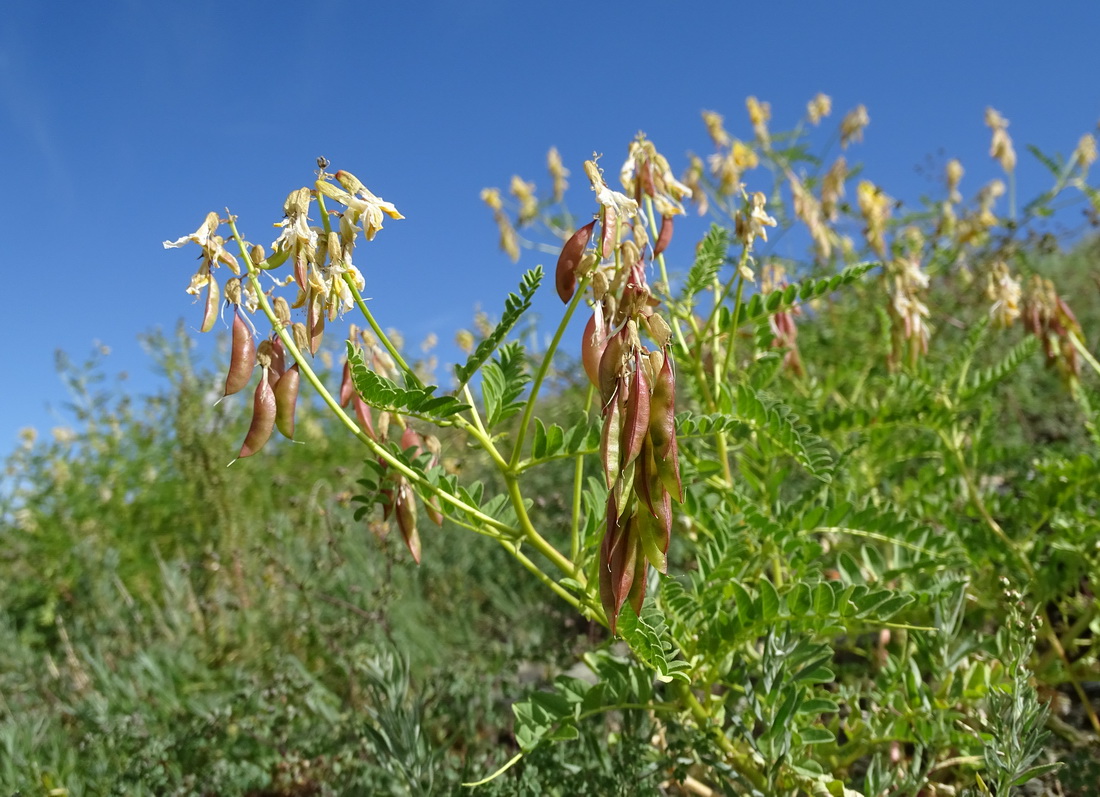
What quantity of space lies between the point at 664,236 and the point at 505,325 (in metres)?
0.62

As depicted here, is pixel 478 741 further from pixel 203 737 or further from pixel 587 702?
pixel 587 702

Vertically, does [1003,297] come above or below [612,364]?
above

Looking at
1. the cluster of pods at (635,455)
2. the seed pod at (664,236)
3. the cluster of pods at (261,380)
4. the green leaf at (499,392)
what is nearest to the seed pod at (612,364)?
the cluster of pods at (635,455)

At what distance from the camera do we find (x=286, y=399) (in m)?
1.03

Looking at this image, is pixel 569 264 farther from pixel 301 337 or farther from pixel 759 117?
pixel 759 117

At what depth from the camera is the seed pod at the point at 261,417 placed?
1002 mm

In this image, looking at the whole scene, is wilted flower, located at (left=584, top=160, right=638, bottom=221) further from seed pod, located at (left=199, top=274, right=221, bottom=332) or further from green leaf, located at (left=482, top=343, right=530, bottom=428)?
seed pod, located at (left=199, top=274, right=221, bottom=332)

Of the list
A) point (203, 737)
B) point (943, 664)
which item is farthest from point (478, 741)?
point (943, 664)

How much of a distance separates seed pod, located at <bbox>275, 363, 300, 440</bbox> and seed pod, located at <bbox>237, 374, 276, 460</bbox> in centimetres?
2

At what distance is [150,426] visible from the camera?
16.8 ft

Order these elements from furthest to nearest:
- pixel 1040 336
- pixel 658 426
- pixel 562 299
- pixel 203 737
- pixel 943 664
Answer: pixel 1040 336, pixel 203 737, pixel 943 664, pixel 562 299, pixel 658 426

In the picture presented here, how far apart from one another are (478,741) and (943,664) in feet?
3.63

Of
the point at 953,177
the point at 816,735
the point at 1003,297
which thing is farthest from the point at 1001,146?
the point at 816,735

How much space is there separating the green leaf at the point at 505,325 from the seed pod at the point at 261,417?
24cm
